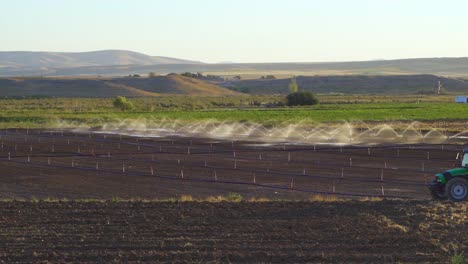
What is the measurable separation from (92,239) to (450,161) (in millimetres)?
22590

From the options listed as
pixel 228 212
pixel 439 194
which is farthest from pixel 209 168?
pixel 228 212

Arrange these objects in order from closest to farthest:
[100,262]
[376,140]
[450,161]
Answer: [100,262]
[450,161]
[376,140]

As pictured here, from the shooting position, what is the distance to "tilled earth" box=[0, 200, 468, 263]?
551 inches

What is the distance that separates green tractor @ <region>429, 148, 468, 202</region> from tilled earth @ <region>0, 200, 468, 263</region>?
2.87 feet

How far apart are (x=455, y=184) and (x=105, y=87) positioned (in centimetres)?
13754

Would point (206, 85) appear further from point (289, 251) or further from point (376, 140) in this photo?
point (289, 251)

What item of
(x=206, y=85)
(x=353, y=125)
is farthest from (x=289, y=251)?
(x=206, y=85)

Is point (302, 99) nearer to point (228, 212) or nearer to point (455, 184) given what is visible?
point (455, 184)

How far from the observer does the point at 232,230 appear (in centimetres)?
1619

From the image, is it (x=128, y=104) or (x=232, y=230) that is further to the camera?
(x=128, y=104)

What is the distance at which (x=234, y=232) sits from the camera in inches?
629

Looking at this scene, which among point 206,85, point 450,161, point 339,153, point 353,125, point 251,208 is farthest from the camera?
point 206,85

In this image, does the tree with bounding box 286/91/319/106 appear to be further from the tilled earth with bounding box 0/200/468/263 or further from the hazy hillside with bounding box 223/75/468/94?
the tilled earth with bounding box 0/200/468/263

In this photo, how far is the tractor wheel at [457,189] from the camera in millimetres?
19906
